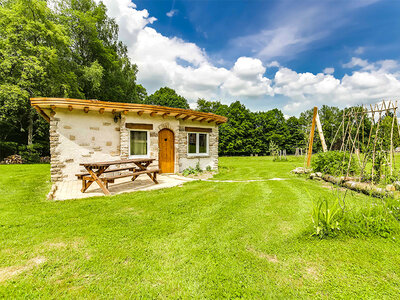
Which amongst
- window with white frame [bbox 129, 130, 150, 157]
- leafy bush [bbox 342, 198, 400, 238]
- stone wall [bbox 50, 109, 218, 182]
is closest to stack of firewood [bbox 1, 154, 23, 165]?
stone wall [bbox 50, 109, 218, 182]

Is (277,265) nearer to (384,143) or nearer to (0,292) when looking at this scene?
(0,292)

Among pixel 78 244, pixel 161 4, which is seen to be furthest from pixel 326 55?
pixel 78 244

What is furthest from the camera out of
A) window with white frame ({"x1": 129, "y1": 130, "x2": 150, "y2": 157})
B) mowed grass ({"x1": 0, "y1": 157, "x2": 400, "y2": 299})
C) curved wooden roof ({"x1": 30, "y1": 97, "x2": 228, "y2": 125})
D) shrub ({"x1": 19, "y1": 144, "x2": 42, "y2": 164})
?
shrub ({"x1": 19, "y1": 144, "x2": 42, "y2": 164})

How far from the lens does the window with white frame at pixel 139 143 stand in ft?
25.4

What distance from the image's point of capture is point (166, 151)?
329 inches

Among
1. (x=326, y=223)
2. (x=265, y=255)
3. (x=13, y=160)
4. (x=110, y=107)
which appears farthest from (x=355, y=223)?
(x=13, y=160)

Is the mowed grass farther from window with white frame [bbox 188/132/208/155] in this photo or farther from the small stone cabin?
window with white frame [bbox 188/132/208/155]

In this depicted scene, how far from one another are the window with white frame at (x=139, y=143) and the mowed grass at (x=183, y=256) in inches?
162

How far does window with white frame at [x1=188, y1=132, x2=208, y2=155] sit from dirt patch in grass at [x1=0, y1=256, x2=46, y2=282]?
7302 millimetres

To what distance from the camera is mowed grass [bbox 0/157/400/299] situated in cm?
173

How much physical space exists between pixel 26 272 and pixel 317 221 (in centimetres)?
372

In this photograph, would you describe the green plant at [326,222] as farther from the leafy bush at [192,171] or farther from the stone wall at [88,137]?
the stone wall at [88,137]

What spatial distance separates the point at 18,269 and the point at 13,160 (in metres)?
16.2

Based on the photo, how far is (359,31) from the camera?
8.45 m
